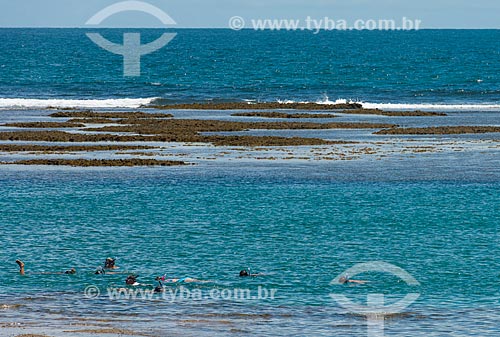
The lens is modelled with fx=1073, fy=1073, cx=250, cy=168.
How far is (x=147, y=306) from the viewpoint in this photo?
24.1m

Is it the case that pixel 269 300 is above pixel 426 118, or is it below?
below

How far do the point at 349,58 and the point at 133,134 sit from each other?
405 ft

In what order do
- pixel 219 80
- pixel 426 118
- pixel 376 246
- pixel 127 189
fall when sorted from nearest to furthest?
pixel 376 246
pixel 127 189
pixel 426 118
pixel 219 80

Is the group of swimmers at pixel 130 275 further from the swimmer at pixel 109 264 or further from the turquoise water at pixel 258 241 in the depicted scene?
the turquoise water at pixel 258 241

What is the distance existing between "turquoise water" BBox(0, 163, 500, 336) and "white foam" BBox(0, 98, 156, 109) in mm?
44520

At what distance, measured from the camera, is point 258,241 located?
31641 mm

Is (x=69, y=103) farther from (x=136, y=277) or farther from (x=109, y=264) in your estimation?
(x=136, y=277)

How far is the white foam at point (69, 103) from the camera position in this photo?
300ft

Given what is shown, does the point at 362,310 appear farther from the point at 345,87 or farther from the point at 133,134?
the point at 345,87

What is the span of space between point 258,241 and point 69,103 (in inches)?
2616

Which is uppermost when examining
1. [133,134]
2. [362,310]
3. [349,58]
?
[349,58]

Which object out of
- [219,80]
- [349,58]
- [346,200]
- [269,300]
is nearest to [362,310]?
[269,300]

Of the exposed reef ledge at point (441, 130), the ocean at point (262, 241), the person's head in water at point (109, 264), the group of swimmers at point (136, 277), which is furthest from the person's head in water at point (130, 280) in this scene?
the exposed reef ledge at point (441, 130)

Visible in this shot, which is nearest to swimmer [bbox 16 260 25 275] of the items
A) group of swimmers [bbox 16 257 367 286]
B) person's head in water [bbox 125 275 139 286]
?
group of swimmers [bbox 16 257 367 286]
